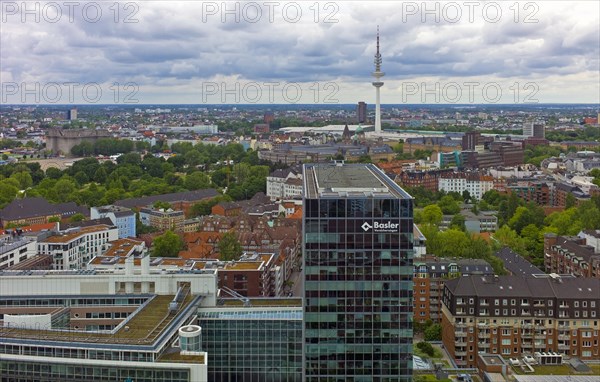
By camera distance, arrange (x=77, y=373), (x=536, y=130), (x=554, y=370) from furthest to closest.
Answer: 1. (x=536, y=130)
2. (x=554, y=370)
3. (x=77, y=373)

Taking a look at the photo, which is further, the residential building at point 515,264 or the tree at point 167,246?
the tree at point 167,246

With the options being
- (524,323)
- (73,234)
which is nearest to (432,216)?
(524,323)

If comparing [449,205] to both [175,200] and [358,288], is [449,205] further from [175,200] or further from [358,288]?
[358,288]

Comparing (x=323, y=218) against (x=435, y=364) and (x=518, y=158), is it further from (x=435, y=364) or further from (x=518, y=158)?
(x=518, y=158)

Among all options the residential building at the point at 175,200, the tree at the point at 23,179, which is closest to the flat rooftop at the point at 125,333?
the residential building at the point at 175,200

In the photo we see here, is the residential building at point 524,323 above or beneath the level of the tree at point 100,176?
beneath

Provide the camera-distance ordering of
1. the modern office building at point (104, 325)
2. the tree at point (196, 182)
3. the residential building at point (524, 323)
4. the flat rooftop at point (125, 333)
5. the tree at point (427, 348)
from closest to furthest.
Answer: the modern office building at point (104, 325) → the flat rooftop at point (125, 333) → the residential building at point (524, 323) → the tree at point (427, 348) → the tree at point (196, 182)

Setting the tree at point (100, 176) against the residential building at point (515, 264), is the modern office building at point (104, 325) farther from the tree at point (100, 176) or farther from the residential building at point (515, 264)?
the tree at point (100, 176)
